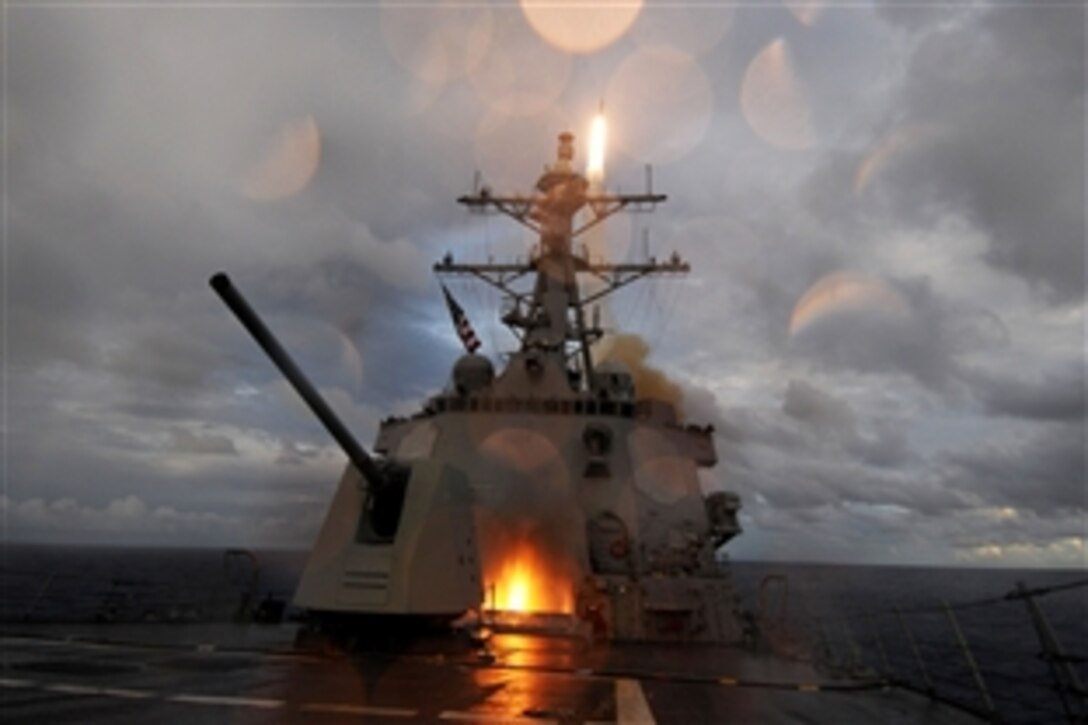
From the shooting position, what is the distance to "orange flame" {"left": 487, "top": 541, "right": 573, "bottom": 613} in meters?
12.1

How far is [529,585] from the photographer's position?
12.2 meters

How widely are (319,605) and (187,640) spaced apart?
Result: 2.41 meters

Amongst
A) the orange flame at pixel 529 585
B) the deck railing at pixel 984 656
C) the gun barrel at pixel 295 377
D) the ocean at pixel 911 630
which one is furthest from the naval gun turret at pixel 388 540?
the deck railing at pixel 984 656

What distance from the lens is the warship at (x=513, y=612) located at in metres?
6.27

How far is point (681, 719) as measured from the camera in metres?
6.01

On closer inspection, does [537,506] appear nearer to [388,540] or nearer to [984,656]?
[388,540]

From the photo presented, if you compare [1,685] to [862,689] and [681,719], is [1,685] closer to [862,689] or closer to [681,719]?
[681,719]

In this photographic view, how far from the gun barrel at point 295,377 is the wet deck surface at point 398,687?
6.94 feet

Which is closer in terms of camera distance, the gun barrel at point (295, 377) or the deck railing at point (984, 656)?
the deck railing at point (984, 656)

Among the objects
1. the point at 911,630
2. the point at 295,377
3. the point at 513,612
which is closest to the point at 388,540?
the point at 295,377

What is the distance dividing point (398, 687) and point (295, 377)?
129 inches

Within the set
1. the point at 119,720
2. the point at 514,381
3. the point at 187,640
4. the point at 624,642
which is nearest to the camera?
the point at 119,720

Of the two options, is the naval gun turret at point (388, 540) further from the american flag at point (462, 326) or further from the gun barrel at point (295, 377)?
the american flag at point (462, 326)

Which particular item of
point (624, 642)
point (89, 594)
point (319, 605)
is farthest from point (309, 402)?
point (89, 594)
